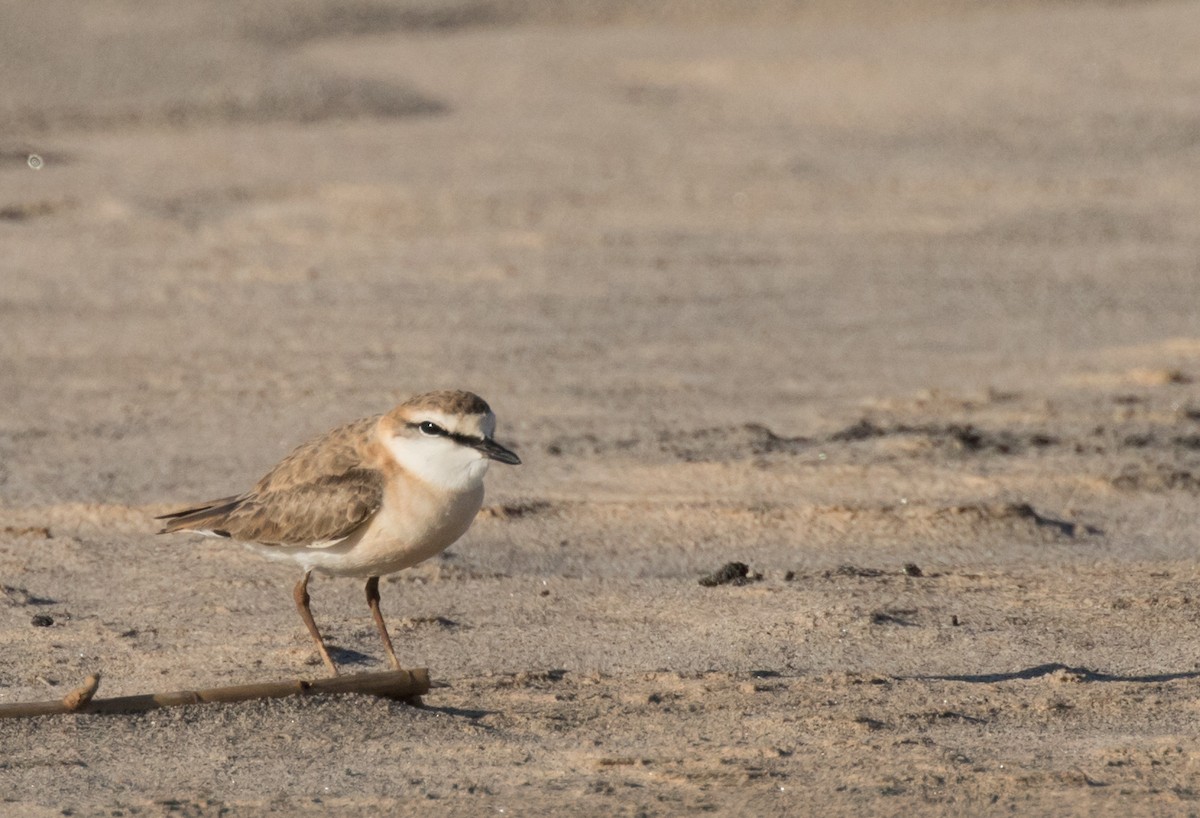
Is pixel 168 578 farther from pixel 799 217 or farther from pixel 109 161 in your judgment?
pixel 109 161

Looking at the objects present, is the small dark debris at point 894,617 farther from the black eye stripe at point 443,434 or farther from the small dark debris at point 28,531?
the small dark debris at point 28,531

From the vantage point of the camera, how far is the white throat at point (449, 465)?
203 inches

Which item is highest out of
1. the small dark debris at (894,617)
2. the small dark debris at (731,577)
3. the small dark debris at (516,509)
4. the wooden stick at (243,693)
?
the small dark debris at (516,509)

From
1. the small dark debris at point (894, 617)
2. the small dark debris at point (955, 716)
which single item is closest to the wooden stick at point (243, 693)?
the small dark debris at point (955, 716)

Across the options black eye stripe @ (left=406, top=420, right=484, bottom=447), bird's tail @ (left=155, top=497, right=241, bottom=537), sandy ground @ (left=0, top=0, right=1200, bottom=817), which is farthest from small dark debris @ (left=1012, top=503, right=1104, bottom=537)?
bird's tail @ (left=155, top=497, right=241, bottom=537)

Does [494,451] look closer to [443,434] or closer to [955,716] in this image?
[443,434]

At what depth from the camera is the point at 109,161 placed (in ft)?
53.0

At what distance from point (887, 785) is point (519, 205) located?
980 centimetres

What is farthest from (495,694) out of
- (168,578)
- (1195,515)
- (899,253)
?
(899,253)

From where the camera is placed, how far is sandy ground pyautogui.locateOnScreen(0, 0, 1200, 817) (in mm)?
4926

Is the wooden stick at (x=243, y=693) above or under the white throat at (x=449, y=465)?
under

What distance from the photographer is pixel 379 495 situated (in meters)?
5.26

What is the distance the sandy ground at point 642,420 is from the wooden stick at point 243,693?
5cm

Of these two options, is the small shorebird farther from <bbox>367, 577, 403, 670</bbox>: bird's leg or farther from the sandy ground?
the sandy ground
